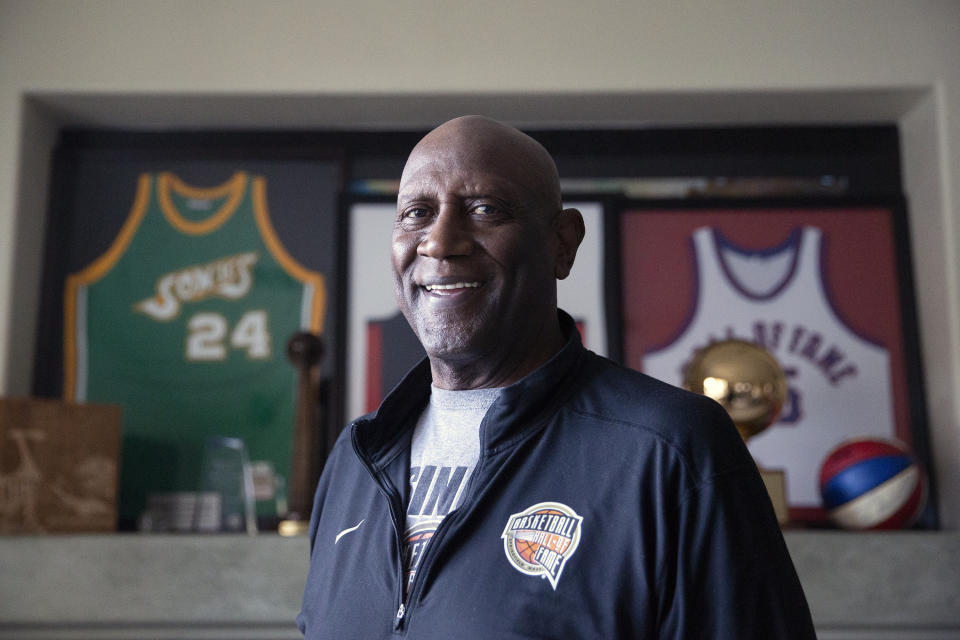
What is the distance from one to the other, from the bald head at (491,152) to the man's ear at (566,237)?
0.06 feet

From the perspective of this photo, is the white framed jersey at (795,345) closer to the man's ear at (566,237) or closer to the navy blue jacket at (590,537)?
the man's ear at (566,237)

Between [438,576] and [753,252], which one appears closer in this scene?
[438,576]

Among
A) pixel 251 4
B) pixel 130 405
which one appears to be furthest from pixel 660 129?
pixel 130 405

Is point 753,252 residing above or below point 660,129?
below

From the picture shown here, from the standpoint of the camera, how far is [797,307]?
7.75 feet

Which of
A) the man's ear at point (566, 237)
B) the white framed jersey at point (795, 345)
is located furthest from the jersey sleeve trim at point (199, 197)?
the man's ear at point (566, 237)

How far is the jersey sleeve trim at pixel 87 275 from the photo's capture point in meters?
2.39

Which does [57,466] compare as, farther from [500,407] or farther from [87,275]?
[500,407]

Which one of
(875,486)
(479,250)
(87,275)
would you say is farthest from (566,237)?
(87,275)

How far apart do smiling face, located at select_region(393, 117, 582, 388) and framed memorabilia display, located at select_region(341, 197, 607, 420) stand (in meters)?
1.34

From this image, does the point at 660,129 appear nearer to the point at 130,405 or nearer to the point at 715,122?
the point at 715,122

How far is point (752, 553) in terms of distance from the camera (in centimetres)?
78

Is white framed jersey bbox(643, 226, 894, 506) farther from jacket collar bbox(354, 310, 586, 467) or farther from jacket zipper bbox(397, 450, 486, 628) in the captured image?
jacket zipper bbox(397, 450, 486, 628)

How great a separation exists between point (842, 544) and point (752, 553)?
1.38 metres
